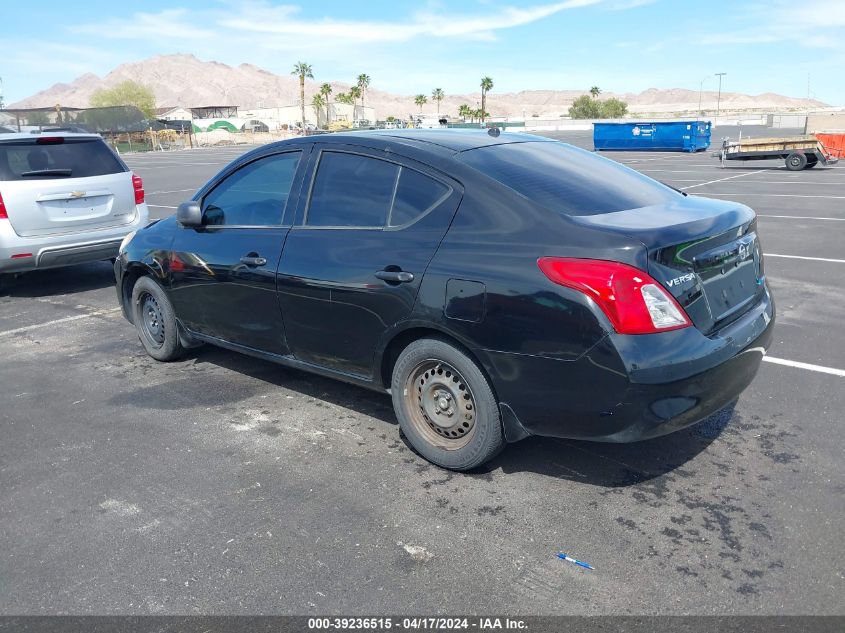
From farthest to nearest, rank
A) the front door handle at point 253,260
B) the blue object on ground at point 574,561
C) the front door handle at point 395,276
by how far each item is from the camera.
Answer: the front door handle at point 253,260, the front door handle at point 395,276, the blue object on ground at point 574,561

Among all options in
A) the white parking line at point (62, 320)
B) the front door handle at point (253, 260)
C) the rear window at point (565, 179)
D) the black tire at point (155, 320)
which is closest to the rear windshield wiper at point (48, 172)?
the white parking line at point (62, 320)

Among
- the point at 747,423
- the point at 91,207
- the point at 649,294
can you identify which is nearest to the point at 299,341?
the point at 649,294

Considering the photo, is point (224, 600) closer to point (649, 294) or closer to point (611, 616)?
point (611, 616)

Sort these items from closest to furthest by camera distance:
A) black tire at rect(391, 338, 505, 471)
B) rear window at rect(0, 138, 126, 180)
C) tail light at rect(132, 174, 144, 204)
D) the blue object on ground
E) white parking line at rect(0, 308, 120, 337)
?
the blue object on ground, black tire at rect(391, 338, 505, 471), white parking line at rect(0, 308, 120, 337), rear window at rect(0, 138, 126, 180), tail light at rect(132, 174, 144, 204)

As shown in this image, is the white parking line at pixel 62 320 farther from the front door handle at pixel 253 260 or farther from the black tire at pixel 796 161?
the black tire at pixel 796 161

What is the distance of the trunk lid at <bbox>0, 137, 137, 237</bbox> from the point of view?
7.68 m

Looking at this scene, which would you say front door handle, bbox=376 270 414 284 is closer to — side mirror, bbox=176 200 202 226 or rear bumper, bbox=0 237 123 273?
side mirror, bbox=176 200 202 226

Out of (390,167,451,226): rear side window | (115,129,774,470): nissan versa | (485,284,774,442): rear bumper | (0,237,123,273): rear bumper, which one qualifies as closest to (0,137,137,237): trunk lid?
(0,237,123,273): rear bumper

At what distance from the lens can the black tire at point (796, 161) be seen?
23.6m

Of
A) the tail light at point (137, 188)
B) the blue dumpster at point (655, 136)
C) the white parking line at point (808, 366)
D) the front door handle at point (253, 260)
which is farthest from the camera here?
the blue dumpster at point (655, 136)

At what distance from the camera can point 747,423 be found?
439 centimetres

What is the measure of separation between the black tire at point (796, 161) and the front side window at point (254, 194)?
23.4 m

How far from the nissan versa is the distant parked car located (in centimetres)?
362

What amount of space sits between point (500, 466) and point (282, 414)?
1545 millimetres
